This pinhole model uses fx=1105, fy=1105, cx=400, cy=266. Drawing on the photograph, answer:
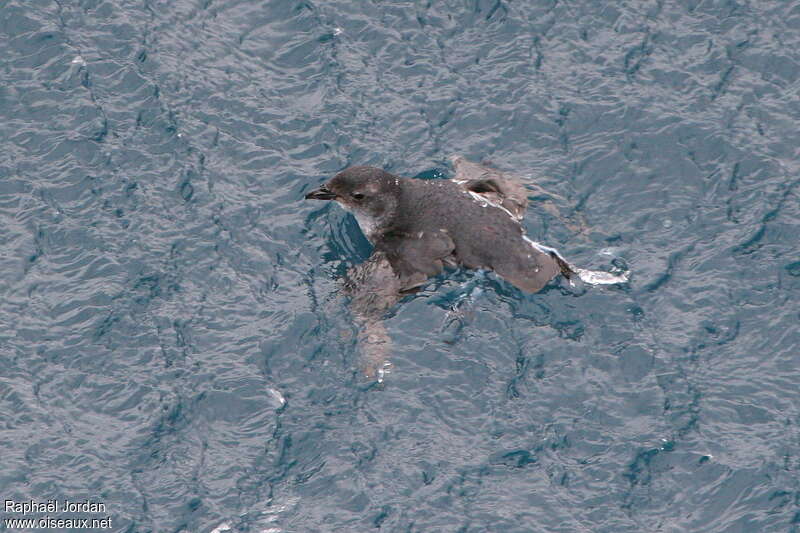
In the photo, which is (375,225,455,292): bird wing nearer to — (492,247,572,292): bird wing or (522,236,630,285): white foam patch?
(492,247,572,292): bird wing

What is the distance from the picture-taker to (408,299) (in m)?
19.8

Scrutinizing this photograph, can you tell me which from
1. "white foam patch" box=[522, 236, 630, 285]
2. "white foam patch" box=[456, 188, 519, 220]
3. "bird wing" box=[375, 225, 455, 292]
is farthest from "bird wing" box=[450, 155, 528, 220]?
"bird wing" box=[375, 225, 455, 292]

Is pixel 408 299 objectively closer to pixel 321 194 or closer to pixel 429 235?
pixel 429 235

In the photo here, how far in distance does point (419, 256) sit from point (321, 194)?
2425 millimetres

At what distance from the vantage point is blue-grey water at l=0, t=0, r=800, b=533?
17516 millimetres

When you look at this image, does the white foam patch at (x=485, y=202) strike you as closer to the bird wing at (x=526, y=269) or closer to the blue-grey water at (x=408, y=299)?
the blue-grey water at (x=408, y=299)

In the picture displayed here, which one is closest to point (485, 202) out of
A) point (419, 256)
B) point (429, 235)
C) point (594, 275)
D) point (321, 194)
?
point (429, 235)

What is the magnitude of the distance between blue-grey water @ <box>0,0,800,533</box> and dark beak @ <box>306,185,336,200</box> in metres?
0.77

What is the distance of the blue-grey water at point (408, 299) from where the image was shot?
57.5ft

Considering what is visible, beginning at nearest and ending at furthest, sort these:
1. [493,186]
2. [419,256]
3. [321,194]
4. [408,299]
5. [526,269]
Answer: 1. [526,269]
2. [408,299]
3. [419,256]
4. [321,194]
5. [493,186]

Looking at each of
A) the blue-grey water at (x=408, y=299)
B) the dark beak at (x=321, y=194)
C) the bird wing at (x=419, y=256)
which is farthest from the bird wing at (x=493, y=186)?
the dark beak at (x=321, y=194)

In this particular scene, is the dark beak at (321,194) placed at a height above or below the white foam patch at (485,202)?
below

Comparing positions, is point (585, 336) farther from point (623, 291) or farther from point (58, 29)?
point (58, 29)

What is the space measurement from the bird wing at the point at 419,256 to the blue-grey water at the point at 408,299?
1.05 ft
